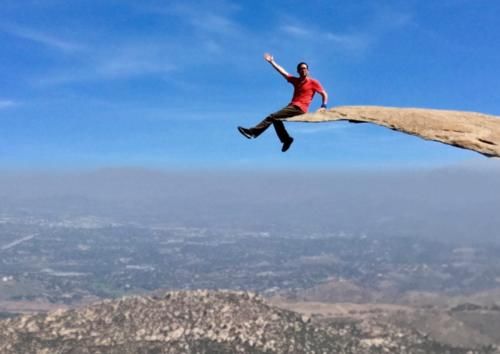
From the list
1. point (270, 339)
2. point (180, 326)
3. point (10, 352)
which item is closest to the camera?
point (10, 352)

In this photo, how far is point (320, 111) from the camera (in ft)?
85.3

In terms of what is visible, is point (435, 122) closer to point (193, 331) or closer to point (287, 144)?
point (287, 144)

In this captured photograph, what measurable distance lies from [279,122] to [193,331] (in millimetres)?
106419

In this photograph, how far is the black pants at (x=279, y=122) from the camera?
85.8ft

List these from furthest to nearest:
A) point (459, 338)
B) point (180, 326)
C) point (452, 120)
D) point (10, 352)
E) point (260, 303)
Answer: point (459, 338) < point (260, 303) < point (180, 326) < point (10, 352) < point (452, 120)

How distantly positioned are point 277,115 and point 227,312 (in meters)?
117

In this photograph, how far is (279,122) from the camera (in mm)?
27156

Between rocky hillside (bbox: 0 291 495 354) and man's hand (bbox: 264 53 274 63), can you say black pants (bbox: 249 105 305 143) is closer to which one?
man's hand (bbox: 264 53 274 63)

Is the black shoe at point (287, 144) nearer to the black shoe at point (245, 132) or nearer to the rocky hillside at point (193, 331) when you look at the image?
the black shoe at point (245, 132)

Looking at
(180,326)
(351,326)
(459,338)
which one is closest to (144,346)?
(180,326)

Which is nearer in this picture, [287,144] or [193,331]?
[287,144]

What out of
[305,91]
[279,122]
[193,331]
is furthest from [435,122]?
[193,331]

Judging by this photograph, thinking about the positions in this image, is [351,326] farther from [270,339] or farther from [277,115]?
[277,115]

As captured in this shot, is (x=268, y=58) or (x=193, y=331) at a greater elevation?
(x=268, y=58)
